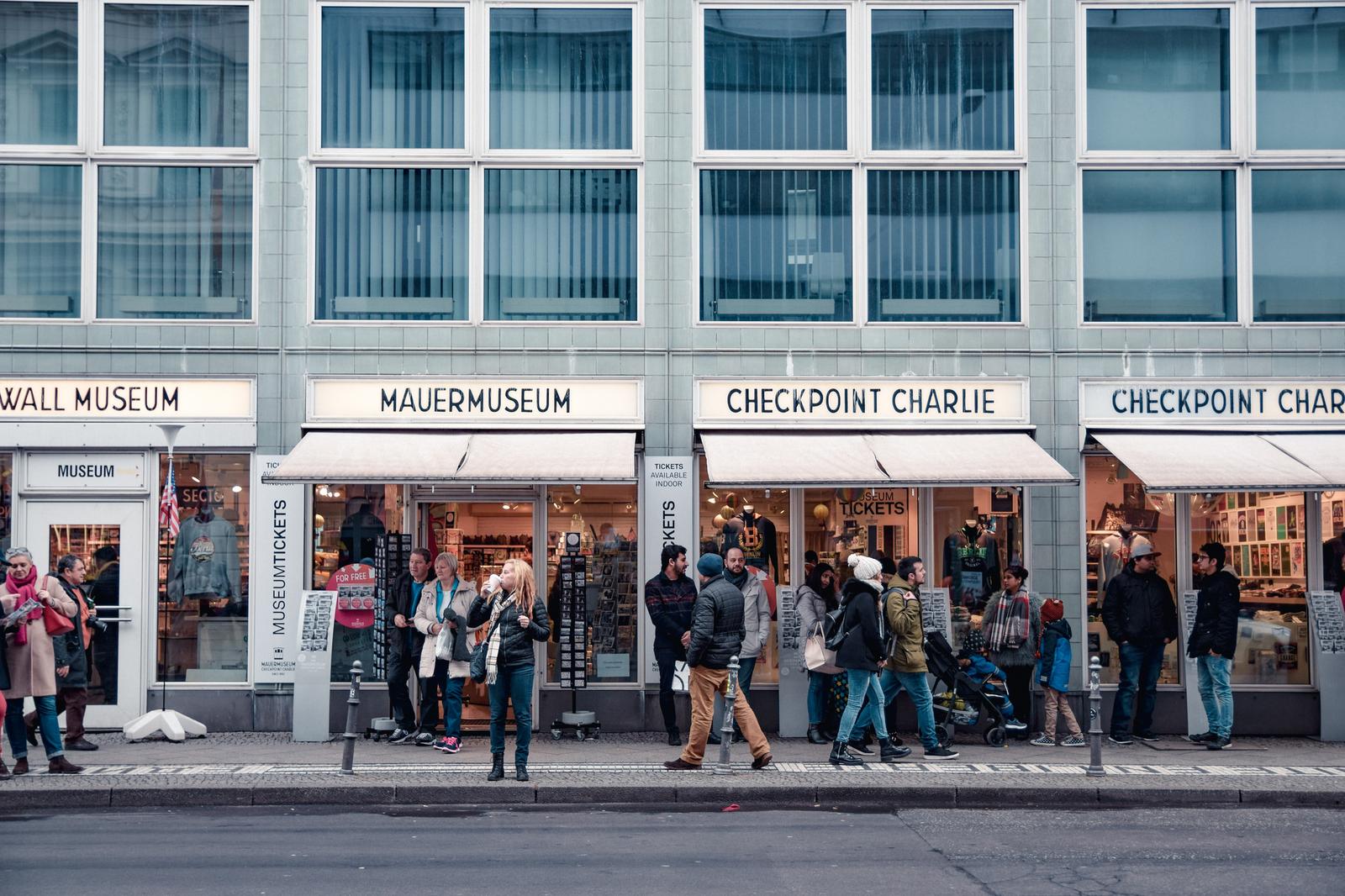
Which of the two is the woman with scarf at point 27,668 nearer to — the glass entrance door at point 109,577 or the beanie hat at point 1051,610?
the glass entrance door at point 109,577

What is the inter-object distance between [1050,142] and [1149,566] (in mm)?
4766

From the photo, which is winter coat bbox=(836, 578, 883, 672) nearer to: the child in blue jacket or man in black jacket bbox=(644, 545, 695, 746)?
man in black jacket bbox=(644, 545, 695, 746)

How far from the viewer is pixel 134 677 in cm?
1539

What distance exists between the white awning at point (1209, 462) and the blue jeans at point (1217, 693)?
1.77m

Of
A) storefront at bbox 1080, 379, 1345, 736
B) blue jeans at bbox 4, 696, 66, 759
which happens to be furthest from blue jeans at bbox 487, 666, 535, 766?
storefront at bbox 1080, 379, 1345, 736

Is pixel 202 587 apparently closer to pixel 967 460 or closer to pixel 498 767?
pixel 498 767

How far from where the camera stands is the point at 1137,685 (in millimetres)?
14938

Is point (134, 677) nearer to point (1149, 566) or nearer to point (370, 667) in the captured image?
point (370, 667)

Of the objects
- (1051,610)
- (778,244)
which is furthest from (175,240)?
(1051,610)

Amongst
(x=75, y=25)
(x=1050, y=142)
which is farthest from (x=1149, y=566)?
(x=75, y=25)

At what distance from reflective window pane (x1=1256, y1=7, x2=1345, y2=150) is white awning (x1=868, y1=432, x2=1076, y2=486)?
4.49 meters

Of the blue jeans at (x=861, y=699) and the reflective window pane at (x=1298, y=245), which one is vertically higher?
the reflective window pane at (x=1298, y=245)

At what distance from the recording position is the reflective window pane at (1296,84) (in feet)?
52.3

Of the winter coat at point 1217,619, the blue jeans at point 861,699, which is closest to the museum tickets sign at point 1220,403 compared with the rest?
the winter coat at point 1217,619
